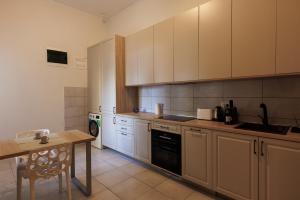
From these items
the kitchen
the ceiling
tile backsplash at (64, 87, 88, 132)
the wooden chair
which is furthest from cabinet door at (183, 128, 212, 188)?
the ceiling

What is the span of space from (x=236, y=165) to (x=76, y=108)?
3.62 meters

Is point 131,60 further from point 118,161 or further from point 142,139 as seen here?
point 118,161

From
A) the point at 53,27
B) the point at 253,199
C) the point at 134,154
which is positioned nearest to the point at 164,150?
the point at 134,154

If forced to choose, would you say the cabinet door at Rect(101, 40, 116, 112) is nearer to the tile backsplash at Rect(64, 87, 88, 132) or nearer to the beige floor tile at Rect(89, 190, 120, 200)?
the tile backsplash at Rect(64, 87, 88, 132)

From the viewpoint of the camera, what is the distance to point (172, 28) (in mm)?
2600

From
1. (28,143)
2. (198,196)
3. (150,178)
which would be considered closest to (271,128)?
(198,196)

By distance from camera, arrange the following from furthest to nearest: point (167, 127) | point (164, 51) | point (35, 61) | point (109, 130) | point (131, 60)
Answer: point (109, 130) → point (35, 61) → point (131, 60) → point (164, 51) → point (167, 127)

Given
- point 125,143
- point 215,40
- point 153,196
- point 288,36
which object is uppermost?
point 215,40

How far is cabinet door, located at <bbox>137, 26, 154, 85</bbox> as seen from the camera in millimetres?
2957

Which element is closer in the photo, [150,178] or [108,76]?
[150,178]

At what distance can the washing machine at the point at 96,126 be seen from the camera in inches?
→ 152

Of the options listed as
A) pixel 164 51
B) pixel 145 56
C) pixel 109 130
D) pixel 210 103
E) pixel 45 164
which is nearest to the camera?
pixel 45 164

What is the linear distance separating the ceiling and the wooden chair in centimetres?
332

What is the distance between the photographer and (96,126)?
3953 mm
